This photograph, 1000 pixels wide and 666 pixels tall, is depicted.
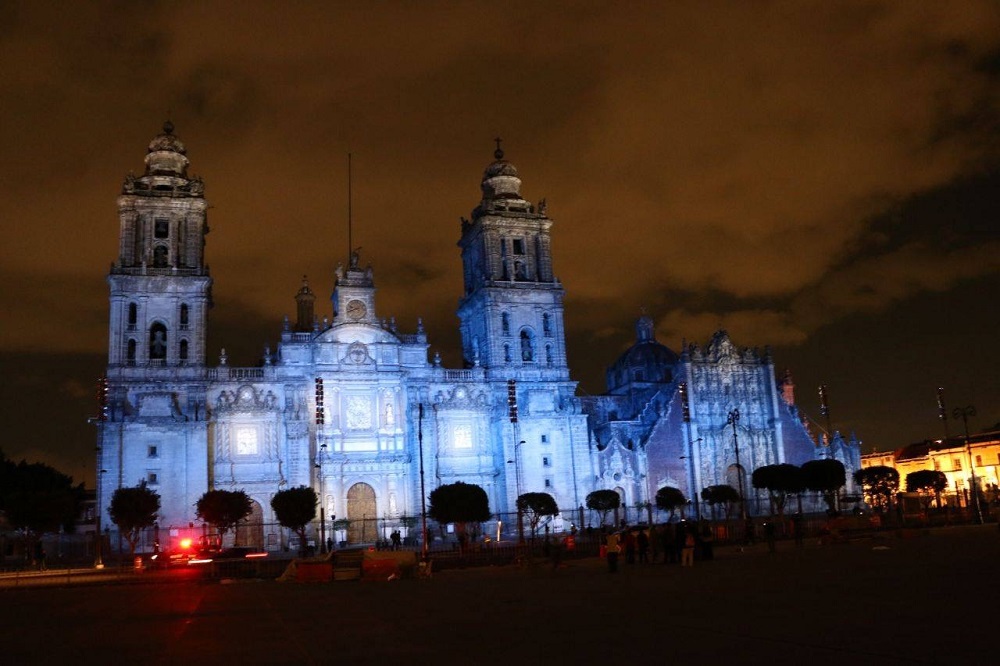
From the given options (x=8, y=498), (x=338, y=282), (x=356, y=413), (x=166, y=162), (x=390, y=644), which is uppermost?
(x=166, y=162)

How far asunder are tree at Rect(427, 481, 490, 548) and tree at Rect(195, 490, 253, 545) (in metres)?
12.9

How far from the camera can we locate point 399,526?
227ft

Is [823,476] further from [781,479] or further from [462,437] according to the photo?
[462,437]

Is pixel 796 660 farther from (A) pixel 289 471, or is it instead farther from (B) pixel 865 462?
(B) pixel 865 462

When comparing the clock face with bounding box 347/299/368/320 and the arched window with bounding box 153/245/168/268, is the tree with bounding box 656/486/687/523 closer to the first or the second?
the clock face with bounding box 347/299/368/320

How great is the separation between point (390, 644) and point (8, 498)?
57.1 metres

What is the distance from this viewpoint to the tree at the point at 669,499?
74.6 metres

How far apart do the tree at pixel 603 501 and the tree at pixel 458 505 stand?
11639 mm

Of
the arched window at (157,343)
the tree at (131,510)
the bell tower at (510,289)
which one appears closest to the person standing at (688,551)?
the tree at (131,510)

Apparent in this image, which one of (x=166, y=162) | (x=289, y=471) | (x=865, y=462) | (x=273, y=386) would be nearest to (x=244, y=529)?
(x=289, y=471)

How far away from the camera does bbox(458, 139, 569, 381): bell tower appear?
78812mm

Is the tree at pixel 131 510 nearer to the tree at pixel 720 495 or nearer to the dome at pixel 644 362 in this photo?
the tree at pixel 720 495

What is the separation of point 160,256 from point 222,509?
2338 cm

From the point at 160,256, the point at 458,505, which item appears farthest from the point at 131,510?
the point at 160,256
